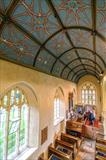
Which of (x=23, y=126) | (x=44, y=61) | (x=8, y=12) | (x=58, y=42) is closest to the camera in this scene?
(x=8, y=12)

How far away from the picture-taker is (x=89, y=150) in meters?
8.92

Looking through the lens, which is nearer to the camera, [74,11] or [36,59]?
[74,11]

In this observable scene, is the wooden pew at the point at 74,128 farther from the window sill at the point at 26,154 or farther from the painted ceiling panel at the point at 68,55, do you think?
the window sill at the point at 26,154

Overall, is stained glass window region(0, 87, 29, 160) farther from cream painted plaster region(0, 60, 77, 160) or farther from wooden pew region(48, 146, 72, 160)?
wooden pew region(48, 146, 72, 160)

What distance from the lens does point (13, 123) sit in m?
5.02

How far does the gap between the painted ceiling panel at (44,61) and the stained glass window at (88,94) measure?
33.6 ft

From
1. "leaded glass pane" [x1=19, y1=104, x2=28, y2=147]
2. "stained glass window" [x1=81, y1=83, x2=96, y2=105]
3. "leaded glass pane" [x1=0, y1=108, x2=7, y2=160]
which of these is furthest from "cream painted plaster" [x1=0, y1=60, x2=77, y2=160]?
"stained glass window" [x1=81, y1=83, x2=96, y2=105]

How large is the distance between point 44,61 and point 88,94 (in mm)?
11408

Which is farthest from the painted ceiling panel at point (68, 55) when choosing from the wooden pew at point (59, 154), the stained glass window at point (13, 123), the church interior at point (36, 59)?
the wooden pew at point (59, 154)

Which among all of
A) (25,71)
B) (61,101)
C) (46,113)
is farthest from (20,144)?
(61,101)

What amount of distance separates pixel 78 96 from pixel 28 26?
13.8 meters

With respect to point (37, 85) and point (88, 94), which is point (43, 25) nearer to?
point (37, 85)

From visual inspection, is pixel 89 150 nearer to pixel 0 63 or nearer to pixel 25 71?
pixel 25 71

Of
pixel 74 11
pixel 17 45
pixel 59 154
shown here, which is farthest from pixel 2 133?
pixel 74 11
